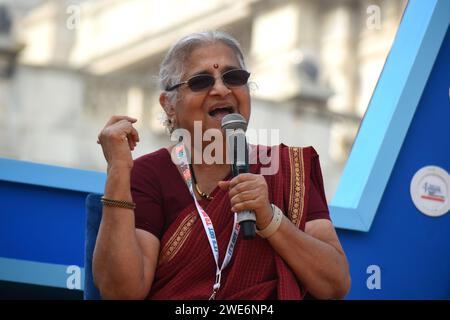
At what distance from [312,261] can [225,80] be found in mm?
641

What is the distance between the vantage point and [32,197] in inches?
170

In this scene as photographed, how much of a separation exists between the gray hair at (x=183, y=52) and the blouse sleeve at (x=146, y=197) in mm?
280

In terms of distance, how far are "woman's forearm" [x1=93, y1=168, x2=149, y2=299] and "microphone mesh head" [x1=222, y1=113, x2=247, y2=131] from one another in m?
0.32

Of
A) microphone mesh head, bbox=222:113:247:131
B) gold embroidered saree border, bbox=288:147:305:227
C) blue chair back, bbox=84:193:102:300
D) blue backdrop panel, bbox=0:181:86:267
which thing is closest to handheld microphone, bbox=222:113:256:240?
microphone mesh head, bbox=222:113:247:131

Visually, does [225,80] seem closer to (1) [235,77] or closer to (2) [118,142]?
(1) [235,77]

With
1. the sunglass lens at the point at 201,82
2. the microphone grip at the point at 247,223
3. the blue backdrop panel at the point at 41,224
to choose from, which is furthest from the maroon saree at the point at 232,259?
the blue backdrop panel at the point at 41,224

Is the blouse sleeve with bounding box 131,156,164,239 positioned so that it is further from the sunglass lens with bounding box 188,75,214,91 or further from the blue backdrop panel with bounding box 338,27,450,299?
the blue backdrop panel with bounding box 338,27,450,299

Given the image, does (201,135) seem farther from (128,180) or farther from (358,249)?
(358,249)

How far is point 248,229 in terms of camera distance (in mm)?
2850

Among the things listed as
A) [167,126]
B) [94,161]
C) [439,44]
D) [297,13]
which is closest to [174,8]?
[297,13]

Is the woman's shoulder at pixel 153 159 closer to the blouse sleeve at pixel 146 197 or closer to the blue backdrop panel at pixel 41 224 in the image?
the blouse sleeve at pixel 146 197

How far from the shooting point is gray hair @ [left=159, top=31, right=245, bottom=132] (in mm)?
3418

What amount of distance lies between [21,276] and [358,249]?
147cm

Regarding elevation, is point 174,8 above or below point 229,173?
above
